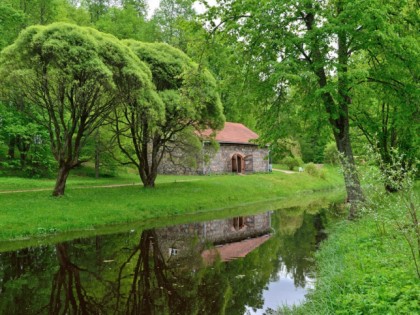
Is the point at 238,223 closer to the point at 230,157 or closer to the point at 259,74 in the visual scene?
the point at 259,74

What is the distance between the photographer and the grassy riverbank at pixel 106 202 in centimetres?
1395

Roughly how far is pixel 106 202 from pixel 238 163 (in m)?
22.1

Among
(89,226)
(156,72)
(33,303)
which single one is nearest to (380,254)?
(33,303)

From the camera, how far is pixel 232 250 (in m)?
11.8

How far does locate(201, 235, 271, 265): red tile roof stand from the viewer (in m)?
10.8

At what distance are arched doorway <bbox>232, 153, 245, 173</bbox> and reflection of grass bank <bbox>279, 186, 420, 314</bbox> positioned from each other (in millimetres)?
27853

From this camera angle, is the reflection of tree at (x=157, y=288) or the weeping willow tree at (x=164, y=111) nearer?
the reflection of tree at (x=157, y=288)

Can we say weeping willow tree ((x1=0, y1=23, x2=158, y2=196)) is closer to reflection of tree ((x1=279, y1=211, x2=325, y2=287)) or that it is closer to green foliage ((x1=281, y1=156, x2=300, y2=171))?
reflection of tree ((x1=279, y1=211, x2=325, y2=287))

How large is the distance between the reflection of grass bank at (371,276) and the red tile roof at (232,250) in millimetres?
2782

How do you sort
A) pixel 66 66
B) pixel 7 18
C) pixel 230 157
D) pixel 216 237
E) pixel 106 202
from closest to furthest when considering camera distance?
pixel 216 237 → pixel 66 66 → pixel 106 202 → pixel 7 18 → pixel 230 157

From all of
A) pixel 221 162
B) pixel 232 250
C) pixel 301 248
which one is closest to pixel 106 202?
pixel 232 250

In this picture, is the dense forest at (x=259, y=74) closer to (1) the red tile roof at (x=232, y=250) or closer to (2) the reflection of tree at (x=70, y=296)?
(1) the red tile roof at (x=232, y=250)

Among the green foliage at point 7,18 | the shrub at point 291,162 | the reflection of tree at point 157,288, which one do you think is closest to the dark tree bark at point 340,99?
the reflection of tree at point 157,288

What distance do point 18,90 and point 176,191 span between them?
9.77m
